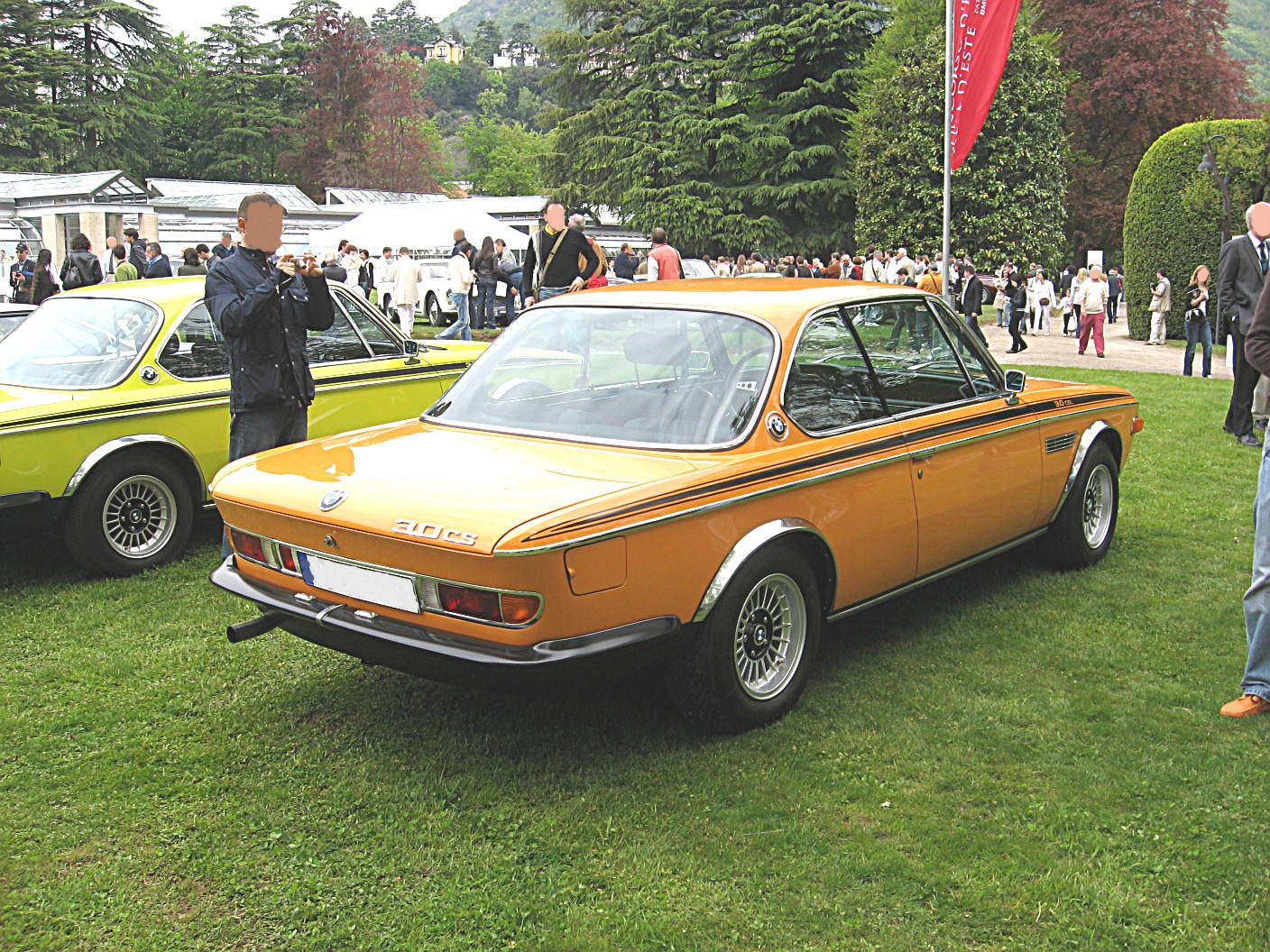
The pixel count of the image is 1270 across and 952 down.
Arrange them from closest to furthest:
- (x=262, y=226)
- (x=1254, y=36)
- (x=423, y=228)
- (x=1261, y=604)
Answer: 1. (x=1261, y=604)
2. (x=262, y=226)
3. (x=423, y=228)
4. (x=1254, y=36)

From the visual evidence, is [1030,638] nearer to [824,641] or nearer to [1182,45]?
[824,641]

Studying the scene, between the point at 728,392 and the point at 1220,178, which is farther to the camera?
the point at 1220,178

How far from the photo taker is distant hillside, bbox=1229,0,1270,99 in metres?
98.6

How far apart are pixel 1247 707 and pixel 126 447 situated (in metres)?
5.51

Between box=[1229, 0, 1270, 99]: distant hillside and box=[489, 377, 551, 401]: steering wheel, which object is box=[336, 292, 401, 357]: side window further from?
box=[1229, 0, 1270, 99]: distant hillside

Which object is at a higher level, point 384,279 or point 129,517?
point 384,279

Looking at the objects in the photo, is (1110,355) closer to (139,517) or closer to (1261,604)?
(1261,604)

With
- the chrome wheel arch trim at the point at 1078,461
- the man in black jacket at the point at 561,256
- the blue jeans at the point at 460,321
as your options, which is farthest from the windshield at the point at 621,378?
the blue jeans at the point at 460,321

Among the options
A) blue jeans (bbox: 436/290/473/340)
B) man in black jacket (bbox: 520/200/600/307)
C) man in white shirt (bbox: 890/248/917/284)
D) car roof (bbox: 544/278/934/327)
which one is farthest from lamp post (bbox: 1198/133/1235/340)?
car roof (bbox: 544/278/934/327)

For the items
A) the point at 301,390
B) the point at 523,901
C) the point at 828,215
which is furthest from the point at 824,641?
the point at 828,215

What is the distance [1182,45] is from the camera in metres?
40.7

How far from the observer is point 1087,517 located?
624 cm

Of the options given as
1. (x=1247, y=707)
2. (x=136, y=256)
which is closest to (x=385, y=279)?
(x=136, y=256)

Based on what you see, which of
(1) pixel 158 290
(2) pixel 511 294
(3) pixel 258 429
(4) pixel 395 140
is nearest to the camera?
(3) pixel 258 429
